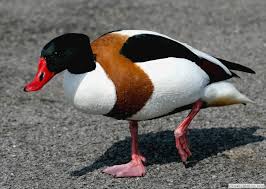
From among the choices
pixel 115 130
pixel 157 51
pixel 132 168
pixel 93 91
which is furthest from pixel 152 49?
pixel 115 130

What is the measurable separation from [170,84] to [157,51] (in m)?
0.26

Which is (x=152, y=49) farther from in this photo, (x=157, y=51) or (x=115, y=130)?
(x=115, y=130)

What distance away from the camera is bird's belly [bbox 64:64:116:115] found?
159 inches

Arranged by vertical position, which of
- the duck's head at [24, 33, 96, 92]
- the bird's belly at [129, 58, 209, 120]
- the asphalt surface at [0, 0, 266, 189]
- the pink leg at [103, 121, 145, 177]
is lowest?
the asphalt surface at [0, 0, 266, 189]

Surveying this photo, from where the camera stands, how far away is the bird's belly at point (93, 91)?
404 cm

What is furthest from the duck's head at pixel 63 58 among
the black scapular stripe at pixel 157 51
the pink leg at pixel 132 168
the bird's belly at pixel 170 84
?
the pink leg at pixel 132 168

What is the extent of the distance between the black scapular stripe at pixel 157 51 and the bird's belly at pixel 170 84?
53mm

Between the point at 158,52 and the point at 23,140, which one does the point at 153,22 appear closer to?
the point at 23,140

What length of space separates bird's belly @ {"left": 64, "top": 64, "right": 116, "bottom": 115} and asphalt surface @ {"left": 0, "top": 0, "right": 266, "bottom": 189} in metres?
0.69

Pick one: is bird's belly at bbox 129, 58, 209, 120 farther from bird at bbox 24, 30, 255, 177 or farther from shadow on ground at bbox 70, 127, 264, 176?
shadow on ground at bbox 70, 127, 264, 176

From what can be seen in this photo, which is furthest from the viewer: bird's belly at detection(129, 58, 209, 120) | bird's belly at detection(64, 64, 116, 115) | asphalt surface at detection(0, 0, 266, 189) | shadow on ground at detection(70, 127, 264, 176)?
shadow on ground at detection(70, 127, 264, 176)

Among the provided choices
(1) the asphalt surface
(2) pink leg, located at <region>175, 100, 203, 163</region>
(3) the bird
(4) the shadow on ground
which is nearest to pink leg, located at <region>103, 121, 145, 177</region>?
(1) the asphalt surface

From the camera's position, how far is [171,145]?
17.1ft

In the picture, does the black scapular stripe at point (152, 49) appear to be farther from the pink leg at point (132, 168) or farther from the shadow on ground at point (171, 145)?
the shadow on ground at point (171, 145)
